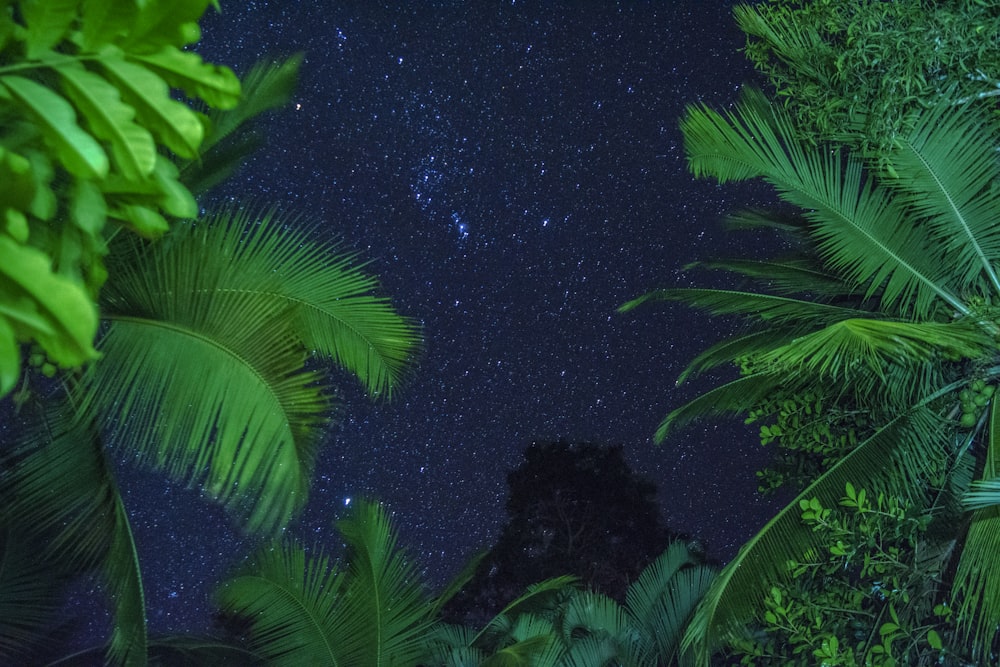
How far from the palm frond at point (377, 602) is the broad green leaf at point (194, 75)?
18.0 feet

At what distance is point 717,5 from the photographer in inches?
390

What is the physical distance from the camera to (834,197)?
5367 mm

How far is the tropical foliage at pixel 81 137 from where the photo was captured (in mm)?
1048

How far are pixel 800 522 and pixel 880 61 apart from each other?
247 centimetres

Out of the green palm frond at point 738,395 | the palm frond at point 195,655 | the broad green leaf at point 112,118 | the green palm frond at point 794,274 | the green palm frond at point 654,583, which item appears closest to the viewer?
the broad green leaf at point 112,118

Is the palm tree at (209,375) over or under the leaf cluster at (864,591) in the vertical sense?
over

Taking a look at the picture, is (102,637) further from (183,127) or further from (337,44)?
(183,127)

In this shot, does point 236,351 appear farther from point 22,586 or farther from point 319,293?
point 22,586

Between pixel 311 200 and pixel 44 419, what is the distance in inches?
198

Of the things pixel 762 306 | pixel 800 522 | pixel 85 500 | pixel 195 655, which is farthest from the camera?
pixel 195 655

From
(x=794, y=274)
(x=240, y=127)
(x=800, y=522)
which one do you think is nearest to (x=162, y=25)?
(x=240, y=127)

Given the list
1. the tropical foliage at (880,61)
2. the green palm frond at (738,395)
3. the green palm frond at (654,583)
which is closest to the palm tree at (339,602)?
the green palm frond at (654,583)

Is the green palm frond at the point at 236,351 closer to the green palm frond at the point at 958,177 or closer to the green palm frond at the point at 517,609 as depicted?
the green palm frond at the point at 958,177

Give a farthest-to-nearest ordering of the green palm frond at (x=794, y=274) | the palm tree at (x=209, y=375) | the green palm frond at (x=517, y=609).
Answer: the green palm frond at (x=517, y=609) → the green palm frond at (x=794, y=274) → the palm tree at (x=209, y=375)
